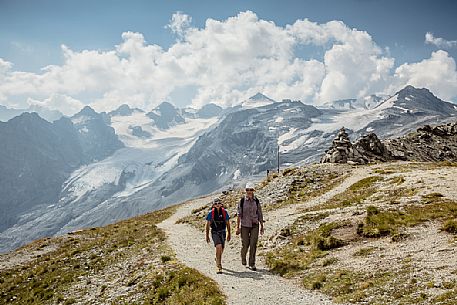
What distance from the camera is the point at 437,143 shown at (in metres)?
90.9

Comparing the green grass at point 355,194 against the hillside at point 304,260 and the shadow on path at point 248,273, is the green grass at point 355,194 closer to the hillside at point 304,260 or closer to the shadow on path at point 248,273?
the hillside at point 304,260

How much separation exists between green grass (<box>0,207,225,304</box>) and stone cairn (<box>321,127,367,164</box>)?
36.8 metres

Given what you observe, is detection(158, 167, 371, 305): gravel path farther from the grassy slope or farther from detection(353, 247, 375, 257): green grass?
detection(353, 247, 375, 257): green grass

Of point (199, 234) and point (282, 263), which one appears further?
point (199, 234)

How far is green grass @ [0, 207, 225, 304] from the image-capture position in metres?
19.5

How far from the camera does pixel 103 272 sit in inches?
1126

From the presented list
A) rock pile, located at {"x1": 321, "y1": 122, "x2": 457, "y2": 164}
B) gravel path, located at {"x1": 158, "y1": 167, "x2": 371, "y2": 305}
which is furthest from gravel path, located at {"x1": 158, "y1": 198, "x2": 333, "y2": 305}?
rock pile, located at {"x1": 321, "y1": 122, "x2": 457, "y2": 164}

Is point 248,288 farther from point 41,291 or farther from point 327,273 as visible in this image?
point 41,291

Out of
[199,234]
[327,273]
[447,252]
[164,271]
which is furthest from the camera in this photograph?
[199,234]

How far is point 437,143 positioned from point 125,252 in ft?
279

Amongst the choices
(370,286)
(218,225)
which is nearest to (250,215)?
(218,225)

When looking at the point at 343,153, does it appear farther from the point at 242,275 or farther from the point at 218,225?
the point at 242,275

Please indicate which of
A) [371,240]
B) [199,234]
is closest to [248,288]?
[371,240]

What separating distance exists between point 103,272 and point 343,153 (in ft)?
159
